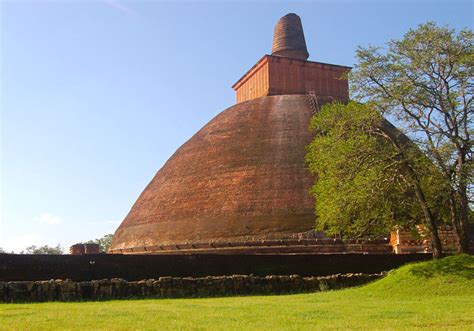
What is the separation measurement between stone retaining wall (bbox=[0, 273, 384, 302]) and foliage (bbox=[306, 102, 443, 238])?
1.82 m

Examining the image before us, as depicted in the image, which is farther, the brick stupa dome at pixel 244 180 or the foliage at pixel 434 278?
the brick stupa dome at pixel 244 180

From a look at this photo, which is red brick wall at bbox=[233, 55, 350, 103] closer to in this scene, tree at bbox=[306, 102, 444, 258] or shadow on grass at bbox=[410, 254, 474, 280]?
tree at bbox=[306, 102, 444, 258]

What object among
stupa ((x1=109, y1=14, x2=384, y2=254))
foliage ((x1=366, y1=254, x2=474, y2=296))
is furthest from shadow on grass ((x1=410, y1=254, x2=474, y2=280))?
stupa ((x1=109, y1=14, x2=384, y2=254))

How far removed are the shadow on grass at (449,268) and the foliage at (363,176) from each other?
252 cm

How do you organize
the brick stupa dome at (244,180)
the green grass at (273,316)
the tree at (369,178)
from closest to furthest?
the green grass at (273,316), the tree at (369,178), the brick stupa dome at (244,180)

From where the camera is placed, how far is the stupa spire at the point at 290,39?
3175cm

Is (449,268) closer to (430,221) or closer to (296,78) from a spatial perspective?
(430,221)

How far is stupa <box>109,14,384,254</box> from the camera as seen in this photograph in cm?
2102

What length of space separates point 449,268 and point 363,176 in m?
3.52

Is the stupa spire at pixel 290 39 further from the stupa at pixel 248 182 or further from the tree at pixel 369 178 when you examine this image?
the tree at pixel 369 178

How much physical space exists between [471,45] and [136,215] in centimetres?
1701

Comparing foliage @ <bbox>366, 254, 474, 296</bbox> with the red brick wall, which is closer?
foliage @ <bbox>366, 254, 474, 296</bbox>

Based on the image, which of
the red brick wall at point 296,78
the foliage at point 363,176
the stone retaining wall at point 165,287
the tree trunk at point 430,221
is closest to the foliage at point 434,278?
the tree trunk at point 430,221

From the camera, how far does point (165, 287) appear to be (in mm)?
12148
